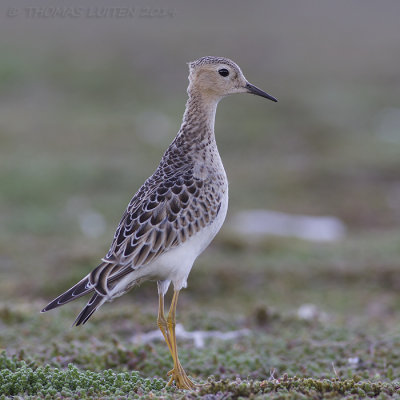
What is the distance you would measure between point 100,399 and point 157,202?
6.34ft

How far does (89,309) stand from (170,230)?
3.52 feet

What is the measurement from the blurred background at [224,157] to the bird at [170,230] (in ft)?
9.65

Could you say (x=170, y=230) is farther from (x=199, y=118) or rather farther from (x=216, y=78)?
(x=216, y=78)

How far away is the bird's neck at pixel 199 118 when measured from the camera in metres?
7.39

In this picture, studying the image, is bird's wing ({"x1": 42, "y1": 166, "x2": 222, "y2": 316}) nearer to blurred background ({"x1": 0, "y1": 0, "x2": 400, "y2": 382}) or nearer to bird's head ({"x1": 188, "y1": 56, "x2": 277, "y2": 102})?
bird's head ({"x1": 188, "y1": 56, "x2": 277, "y2": 102})

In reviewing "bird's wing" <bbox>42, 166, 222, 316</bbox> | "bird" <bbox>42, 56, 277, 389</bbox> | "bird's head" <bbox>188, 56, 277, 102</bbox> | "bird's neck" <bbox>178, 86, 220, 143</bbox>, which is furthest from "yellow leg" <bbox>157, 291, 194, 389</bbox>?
"bird's head" <bbox>188, 56, 277, 102</bbox>

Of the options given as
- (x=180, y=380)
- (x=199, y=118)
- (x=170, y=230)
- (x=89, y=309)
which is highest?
(x=199, y=118)

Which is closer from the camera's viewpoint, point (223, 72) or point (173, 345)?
point (173, 345)

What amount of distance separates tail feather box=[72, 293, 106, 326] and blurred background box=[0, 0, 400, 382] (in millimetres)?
2995

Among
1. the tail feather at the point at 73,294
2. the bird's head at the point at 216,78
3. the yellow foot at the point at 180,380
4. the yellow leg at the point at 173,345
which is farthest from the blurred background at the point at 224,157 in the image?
the bird's head at the point at 216,78

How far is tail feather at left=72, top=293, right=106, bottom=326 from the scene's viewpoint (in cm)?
620

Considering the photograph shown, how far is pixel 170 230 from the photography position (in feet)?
22.0

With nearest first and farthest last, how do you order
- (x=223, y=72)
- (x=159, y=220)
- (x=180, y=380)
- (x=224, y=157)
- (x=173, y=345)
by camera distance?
1. (x=180, y=380)
2. (x=159, y=220)
3. (x=173, y=345)
4. (x=223, y=72)
5. (x=224, y=157)

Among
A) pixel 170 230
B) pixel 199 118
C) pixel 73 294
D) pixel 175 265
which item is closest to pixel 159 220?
pixel 170 230
